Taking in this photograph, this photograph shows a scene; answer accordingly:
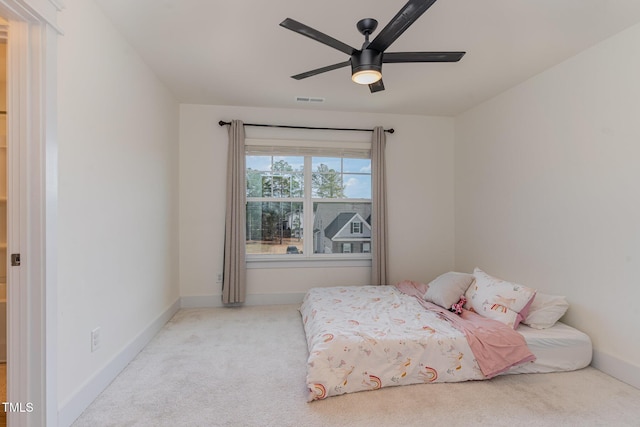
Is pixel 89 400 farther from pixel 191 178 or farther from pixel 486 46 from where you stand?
pixel 486 46

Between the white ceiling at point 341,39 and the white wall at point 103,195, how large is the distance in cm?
30

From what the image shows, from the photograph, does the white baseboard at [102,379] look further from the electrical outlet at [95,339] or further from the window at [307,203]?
the window at [307,203]

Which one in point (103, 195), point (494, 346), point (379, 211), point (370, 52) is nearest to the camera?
point (370, 52)

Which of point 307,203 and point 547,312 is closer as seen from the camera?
point 547,312

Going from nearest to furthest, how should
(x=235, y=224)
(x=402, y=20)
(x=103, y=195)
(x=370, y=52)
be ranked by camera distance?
(x=402, y=20), (x=370, y=52), (x=103, y=195), (x=235, y=224)

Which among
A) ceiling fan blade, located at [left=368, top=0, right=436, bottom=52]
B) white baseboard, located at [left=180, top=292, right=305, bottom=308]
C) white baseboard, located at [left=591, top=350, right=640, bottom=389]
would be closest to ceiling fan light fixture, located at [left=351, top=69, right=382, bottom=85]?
ceiling fan blade, located at [left=368, top=0, right=436, bottom=52]

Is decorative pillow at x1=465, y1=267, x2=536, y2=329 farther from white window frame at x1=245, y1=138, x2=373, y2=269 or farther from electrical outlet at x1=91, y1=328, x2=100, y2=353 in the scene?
electrical outlet at x1=91, y1=328, x2=100, y2=353

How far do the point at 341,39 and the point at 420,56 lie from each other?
82 cm

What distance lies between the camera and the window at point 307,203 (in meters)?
4.30

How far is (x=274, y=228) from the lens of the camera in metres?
4.33

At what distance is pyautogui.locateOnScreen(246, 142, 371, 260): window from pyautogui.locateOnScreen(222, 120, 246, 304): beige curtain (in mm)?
207

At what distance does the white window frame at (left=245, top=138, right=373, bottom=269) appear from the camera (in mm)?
4230

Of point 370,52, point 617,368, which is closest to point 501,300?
point 617,368

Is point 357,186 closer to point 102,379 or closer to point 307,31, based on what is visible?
point 307,31
